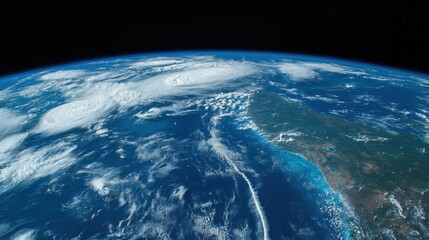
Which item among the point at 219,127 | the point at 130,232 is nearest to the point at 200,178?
the point at 130,232

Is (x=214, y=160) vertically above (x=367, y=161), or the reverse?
(x=367, y=161)

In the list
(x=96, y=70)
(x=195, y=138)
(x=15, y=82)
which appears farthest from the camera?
(x=96, y=70)

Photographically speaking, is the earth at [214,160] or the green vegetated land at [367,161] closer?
the earth at [214,160]

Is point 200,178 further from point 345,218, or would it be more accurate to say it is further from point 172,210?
point 345,218
